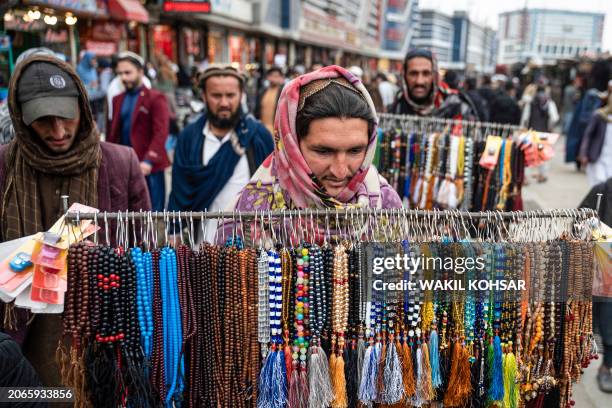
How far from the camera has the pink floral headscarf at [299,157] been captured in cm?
170

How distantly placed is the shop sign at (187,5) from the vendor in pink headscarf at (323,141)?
1404cm

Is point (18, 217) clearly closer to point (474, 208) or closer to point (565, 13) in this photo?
point (474, 208)

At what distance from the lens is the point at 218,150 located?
364 cm

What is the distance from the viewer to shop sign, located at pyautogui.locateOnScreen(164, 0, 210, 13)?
1428 cm

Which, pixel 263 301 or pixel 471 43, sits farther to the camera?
pixel 471 43

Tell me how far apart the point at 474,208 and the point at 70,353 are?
124 inches

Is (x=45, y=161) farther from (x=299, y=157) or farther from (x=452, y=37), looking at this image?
(x=452, y=37)

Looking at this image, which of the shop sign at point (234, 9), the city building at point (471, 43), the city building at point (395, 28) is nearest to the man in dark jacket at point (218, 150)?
the shop sign at point (234, 9)

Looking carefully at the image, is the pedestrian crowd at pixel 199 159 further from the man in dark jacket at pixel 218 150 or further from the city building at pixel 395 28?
the city building at pixel 395 28

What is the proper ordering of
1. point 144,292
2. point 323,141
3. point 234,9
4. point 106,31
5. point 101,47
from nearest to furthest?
point 144,292, point 323,141, point 101,47, point 106,31, point 234,9

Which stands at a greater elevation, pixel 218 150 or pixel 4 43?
pixel 4 43

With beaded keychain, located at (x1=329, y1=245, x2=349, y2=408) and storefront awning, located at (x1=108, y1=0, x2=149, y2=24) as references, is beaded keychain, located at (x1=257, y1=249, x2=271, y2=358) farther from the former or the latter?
storefront awning, located at (x1=108, y1=0, x2=149, y2=24)

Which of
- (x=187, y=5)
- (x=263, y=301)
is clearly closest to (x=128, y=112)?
(x=263, y=301)

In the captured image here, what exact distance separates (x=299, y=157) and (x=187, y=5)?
565 inches
